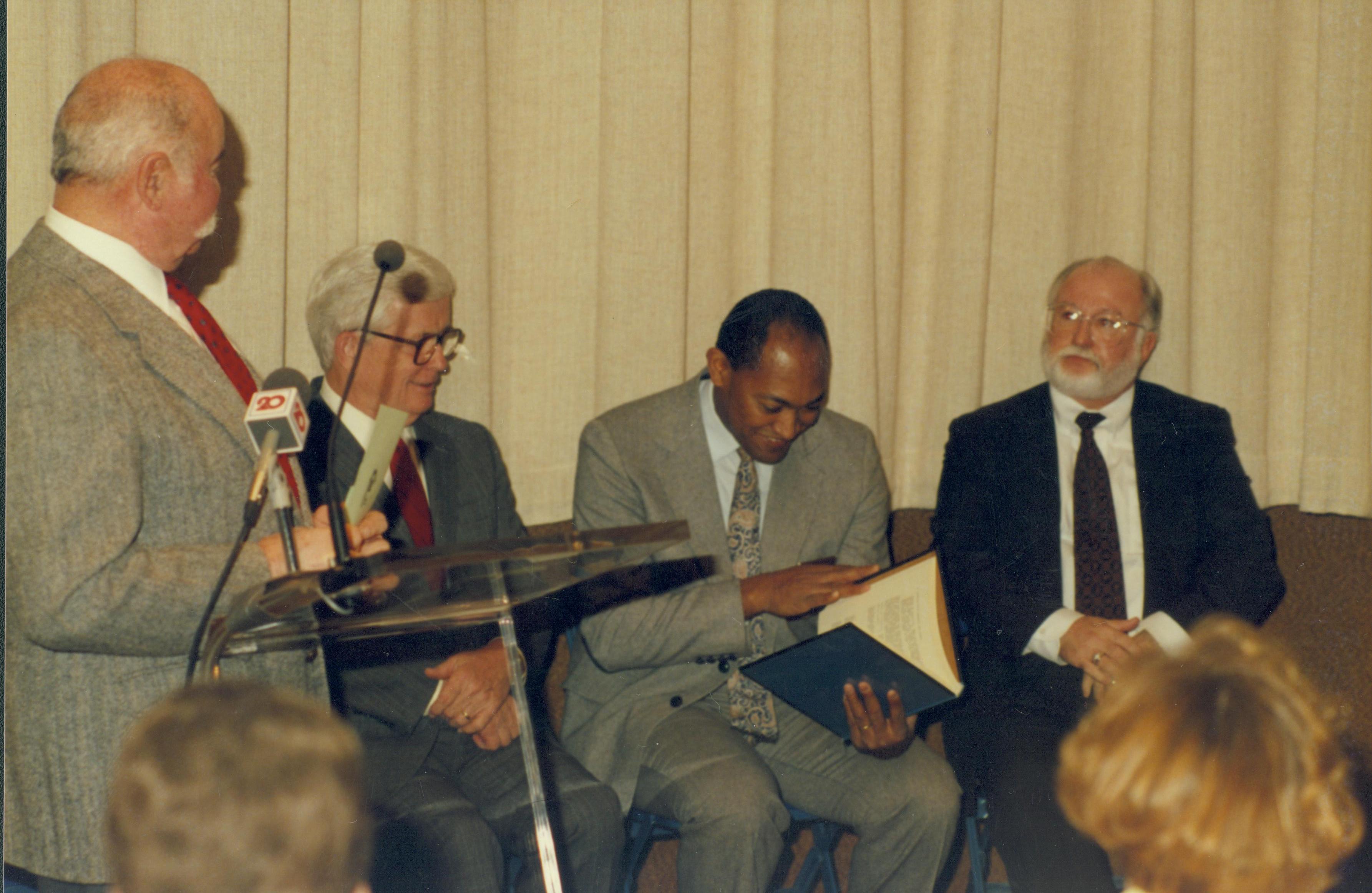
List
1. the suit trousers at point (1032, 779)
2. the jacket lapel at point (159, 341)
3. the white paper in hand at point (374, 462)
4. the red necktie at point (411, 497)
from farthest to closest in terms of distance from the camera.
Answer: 1. the red necktie at point (411, 497)
2. the suit trousers at point (1032, 779)
3. the jacket lapel at point (159, 341)
4. the white paper in hand at point (374, 462)

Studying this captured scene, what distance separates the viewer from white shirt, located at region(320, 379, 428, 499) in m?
2.97

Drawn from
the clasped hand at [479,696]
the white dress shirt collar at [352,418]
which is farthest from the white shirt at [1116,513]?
the white dress shirt collar at [352,418]

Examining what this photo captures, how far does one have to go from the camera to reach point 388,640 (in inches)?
108

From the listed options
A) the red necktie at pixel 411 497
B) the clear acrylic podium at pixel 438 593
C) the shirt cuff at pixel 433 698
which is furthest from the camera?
the red necktie at pixel 411 497

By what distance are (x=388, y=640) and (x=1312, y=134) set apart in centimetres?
329

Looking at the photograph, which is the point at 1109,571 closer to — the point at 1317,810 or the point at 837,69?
the point at 837,69

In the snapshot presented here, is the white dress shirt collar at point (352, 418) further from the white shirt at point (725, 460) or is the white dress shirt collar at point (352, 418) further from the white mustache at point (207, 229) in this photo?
the white shirt at point (725, 460)

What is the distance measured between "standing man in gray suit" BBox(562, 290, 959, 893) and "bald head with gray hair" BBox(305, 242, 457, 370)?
22.1 inches

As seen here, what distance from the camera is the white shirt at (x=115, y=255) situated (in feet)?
7.12

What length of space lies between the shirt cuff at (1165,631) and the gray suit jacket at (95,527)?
2175 mm

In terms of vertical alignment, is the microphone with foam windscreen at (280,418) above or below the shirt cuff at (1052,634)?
above

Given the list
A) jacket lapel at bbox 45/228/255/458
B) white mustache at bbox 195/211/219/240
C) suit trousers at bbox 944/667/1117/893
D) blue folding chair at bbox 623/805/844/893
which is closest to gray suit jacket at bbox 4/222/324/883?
jacket lapel at bbox 45/228/255/458

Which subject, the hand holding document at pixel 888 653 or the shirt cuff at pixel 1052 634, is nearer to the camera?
the hand holding document at pixel 888 653

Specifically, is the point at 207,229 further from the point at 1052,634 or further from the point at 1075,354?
the point at 1075,354
